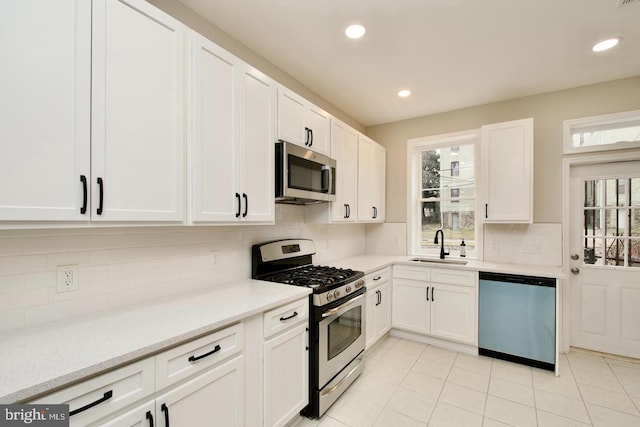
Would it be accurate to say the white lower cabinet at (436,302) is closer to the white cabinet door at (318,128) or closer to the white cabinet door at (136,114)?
the white cabinet door at (318,128)

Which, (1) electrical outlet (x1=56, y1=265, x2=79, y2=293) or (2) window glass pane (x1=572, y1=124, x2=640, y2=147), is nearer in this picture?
(1) electrical outlet (x1=56, y1=265, x2=79, y2=293)

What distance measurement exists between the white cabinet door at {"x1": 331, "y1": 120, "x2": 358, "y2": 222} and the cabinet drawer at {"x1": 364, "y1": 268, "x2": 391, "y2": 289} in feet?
2.14

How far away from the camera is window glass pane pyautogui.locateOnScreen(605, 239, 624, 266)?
3.01m

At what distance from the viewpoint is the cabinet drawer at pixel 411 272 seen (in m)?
3.33

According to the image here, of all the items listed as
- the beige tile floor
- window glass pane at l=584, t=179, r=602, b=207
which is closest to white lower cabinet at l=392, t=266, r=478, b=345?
the beige tile floor

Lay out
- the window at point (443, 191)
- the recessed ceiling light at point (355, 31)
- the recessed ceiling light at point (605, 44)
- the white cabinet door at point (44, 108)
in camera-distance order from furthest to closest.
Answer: the window at point (443, 191), the recessed ceiling light at point (605, 44), the recessed ceiling light at point (355, 31), the white cabinet door at point (44, 108)

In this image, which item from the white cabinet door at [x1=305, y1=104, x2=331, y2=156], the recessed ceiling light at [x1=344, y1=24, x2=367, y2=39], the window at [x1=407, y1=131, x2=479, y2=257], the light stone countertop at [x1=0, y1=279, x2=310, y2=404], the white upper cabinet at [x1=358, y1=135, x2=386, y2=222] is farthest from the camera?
the window at [x1=407, y1=131, x2=479, y2=257]

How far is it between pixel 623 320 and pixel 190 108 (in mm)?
4418

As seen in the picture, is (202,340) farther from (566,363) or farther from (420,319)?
(566,363)

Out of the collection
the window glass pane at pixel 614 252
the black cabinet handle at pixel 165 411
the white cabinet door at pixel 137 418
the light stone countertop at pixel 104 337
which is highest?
the window glass pane at pixel 614 252

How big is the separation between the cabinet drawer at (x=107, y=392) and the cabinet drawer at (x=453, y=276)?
290 cm

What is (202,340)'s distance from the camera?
1334 millimetres

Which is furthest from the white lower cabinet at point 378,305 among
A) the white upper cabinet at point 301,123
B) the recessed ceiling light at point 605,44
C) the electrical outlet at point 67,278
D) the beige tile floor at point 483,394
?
the recessed ceiling light at point 605,44

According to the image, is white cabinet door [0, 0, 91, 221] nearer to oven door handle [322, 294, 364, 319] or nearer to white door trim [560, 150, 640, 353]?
oven door handle [322, 294, 364, 319]
